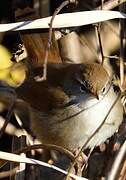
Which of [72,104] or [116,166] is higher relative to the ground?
[116,166]

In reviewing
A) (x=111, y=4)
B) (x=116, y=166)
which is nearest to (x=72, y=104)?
(x=111, y=4)

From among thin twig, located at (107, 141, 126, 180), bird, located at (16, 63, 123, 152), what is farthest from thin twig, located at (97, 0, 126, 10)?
thin twig, located at (107, 141, 126, 180)

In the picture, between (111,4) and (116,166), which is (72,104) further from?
(116,166)

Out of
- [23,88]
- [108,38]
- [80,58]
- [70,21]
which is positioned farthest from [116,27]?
[70,21]

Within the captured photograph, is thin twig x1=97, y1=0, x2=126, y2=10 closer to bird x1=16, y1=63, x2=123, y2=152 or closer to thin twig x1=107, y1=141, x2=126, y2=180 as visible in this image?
bird x1=16, y1=63, x2=123, y2=152

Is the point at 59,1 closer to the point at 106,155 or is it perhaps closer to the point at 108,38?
the point at 108,38

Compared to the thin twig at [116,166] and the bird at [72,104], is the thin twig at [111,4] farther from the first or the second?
the thin twig at [116,166]

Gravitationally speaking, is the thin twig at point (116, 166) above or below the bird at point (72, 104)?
above

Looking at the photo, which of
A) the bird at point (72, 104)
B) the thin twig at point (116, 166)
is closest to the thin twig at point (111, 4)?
the bird at point (72, 104)

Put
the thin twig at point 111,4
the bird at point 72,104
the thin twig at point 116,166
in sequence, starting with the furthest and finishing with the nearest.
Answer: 1. the bird at point 72,104
2. the thin twig at point 111,4
3. the thin twig at point 116,166
